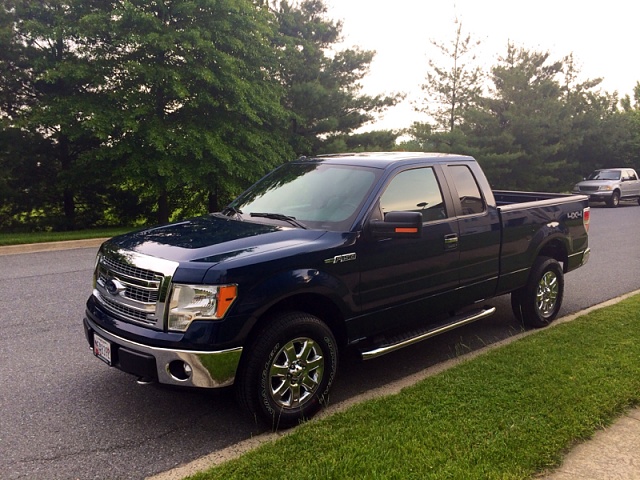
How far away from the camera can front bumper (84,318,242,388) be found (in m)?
3.33

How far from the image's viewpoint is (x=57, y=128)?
18.2 meters

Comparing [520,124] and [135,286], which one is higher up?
[520,124]

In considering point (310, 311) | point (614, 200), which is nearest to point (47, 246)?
point (310, 311)

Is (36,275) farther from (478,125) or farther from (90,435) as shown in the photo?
(478,125)

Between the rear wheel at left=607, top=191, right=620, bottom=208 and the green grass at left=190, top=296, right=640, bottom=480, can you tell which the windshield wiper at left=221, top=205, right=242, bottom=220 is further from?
the rear wheel at left=607, top=191, right=620, bottom=208

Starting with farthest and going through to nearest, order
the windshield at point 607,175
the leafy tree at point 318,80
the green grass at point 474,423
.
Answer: the windshield at point 607,175 < the leafy tree at point 318,80 < the green grass at point 474,423

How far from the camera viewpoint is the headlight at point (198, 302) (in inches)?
132

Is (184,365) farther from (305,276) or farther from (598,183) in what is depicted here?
(598,183)

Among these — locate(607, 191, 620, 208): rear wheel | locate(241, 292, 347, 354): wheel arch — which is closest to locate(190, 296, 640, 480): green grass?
locate(241, 292, 347, 354): wheel arch

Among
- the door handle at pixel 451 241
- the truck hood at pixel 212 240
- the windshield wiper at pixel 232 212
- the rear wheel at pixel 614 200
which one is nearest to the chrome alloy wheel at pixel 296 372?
the truck hood at pixel 212 240

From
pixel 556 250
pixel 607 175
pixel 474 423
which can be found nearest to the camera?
pixel 474 423

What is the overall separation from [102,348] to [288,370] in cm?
132

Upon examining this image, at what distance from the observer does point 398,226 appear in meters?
3.95

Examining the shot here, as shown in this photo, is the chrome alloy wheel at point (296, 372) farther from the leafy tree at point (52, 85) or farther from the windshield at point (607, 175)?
the windshield at point (607, 175)
